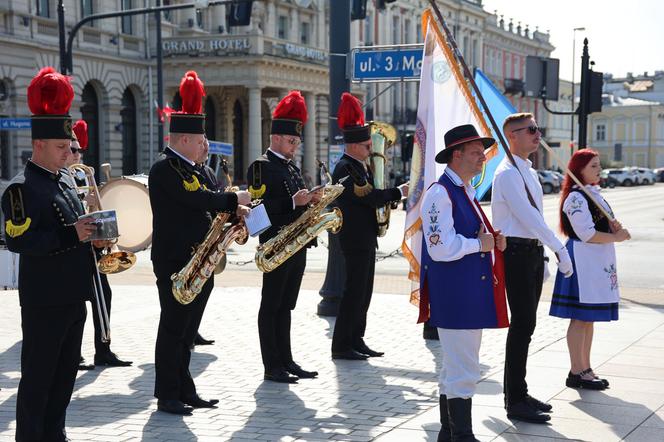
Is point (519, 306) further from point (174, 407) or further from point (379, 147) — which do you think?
point (379, 147)

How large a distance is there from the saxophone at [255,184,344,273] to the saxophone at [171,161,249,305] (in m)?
0.49

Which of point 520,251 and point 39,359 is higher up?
point 520,251

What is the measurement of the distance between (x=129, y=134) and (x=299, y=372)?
34107 mm

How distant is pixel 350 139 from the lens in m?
8.20

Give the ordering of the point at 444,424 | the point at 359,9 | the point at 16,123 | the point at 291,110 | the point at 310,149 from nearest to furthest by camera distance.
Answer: the point at 444,424 → the point at 291,110 → the point at 359,9 → the point at 16,123 → the point at 310,149

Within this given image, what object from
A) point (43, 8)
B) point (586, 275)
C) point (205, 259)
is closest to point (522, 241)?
point (586, 275)

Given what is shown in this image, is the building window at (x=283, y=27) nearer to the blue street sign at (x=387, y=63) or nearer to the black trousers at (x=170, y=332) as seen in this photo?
the blue street sign at (x=387, y=63)

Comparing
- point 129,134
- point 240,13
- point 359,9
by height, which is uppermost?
point 240,13

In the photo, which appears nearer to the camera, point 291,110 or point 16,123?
point 291,110

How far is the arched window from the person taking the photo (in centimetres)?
4000

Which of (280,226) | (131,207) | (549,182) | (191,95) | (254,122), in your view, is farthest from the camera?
(549,182)

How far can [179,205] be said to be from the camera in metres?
6.45

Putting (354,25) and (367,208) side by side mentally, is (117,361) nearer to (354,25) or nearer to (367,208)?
(367,208)

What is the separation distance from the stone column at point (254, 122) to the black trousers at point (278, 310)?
112 ft
